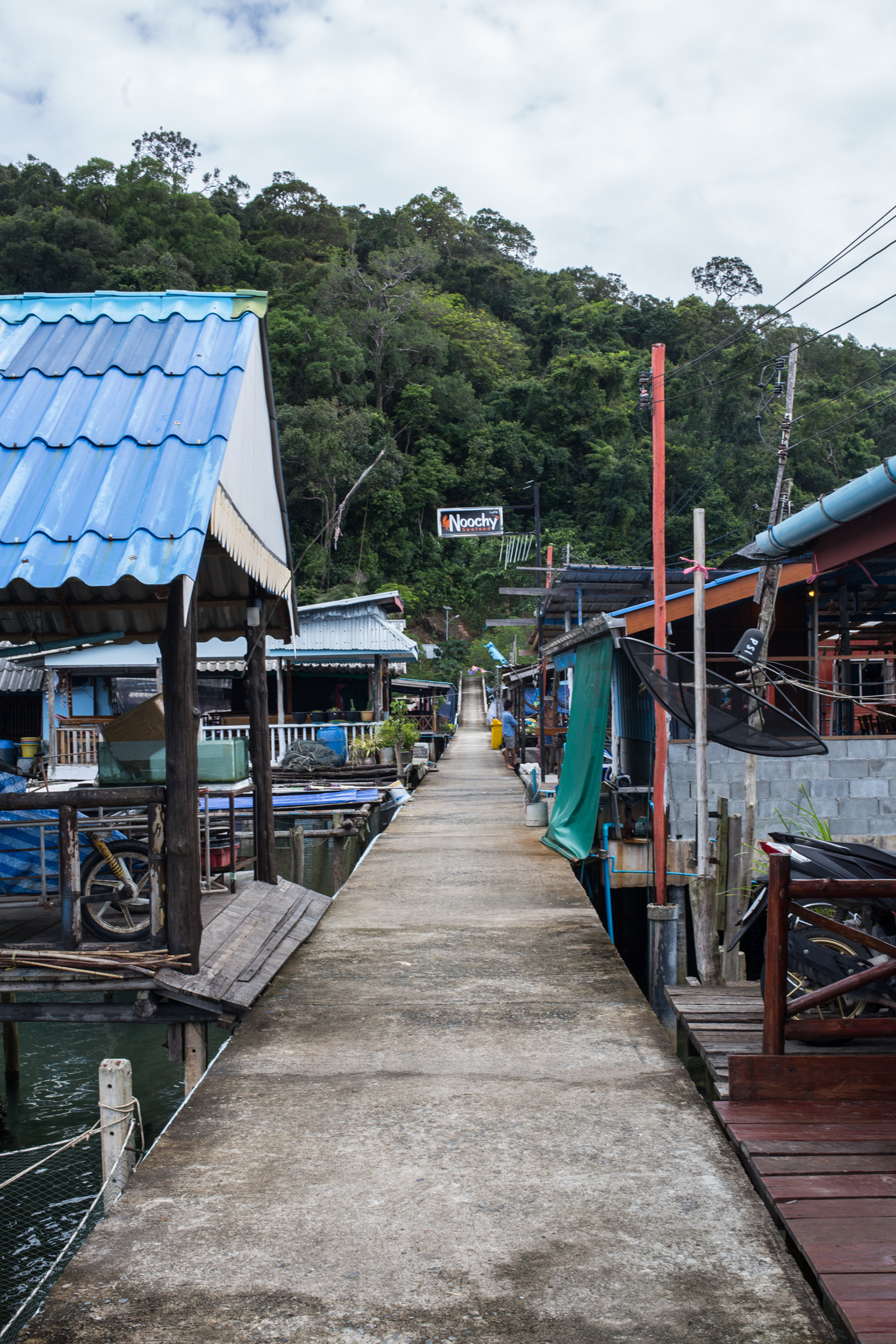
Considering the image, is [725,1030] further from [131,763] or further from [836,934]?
[131,763]

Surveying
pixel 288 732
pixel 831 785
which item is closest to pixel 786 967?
pixel 831 785

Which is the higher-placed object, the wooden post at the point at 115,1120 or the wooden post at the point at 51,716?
the wooden post at the point at 51,716

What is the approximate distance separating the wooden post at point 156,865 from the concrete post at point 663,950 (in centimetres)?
433

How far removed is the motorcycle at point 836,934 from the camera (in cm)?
486

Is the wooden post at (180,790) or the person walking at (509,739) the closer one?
the wooden post at (180,790)

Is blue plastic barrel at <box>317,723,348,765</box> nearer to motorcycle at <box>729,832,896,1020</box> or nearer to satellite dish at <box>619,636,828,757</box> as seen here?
satellite dish at <box>619,636,828,757</box>

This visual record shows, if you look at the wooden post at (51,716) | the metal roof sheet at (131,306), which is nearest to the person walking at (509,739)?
the wooden post at (51,716)

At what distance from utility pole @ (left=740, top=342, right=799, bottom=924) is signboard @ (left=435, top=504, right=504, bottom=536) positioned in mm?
12849

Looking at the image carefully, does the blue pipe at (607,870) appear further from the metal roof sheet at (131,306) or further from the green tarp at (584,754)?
the metal roof sheet at (131,306)

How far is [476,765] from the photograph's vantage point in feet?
84.1

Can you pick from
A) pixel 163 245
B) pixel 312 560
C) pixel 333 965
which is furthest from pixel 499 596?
pixel 333 965

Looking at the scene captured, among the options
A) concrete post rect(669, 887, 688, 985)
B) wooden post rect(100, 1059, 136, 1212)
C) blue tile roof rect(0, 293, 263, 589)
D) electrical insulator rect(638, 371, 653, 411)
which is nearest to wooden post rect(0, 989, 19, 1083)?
wooden post rect(100, 1059, 136, 1212)

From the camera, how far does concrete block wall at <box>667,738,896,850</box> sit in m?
9.91

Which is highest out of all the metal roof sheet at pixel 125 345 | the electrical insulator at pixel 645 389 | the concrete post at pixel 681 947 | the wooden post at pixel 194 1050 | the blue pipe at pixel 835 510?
the electrical insulator at pixel 645 389
